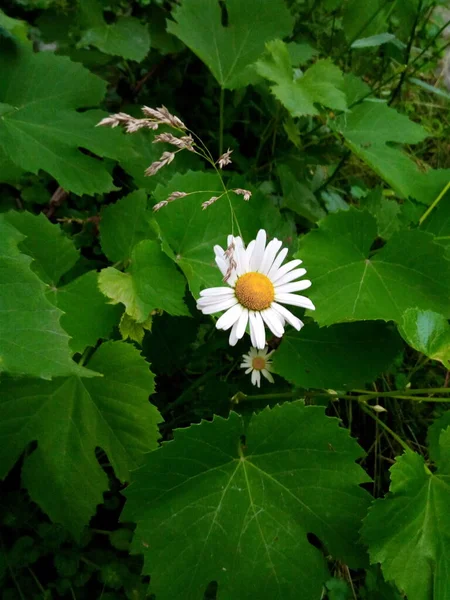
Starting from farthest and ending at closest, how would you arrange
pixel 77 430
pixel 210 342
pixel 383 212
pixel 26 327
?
pixel 383 212
pixel 210 342
pixel 77 430
pixel 26 327

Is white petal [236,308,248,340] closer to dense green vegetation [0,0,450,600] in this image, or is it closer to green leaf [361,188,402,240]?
dense green vegetation [0,0,450,600]

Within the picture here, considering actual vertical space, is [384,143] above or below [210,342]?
above

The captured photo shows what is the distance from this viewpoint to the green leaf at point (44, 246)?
51.3 inches

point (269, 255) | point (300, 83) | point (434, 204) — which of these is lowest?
point (269, 255)

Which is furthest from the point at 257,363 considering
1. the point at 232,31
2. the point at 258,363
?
the point at 232,31

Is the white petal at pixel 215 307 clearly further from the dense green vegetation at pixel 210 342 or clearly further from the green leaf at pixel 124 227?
the green leaf at pixel 124 227

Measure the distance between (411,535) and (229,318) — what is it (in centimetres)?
57

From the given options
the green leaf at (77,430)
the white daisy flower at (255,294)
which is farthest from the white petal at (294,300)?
the green leaf at (77,430)

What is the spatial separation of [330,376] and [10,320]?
0.73 metres

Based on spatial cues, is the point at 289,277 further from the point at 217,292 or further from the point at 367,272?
the point at 367,272

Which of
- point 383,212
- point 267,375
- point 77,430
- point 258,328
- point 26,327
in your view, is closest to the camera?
point 26,327

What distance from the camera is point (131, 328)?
124 centimetres

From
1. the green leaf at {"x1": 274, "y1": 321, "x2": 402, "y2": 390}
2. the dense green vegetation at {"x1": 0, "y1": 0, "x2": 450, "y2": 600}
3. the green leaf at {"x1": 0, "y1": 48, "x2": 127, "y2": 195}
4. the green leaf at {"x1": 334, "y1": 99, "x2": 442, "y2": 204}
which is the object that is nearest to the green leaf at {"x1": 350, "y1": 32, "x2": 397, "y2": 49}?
the dense green vegetation at {"x1": 0, "y1": 0, "x2": 450, "y2": 600}

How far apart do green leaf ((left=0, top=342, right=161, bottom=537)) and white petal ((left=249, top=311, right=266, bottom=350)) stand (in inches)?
10.6
